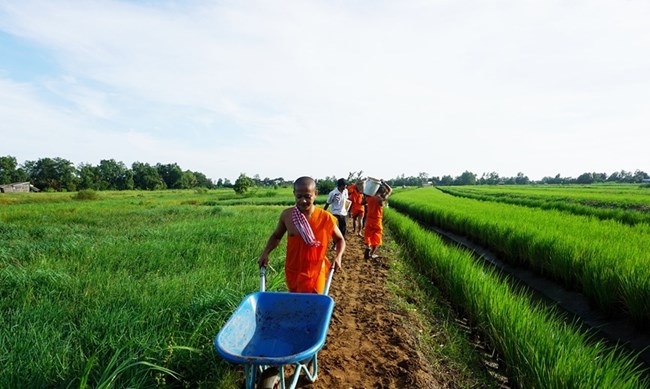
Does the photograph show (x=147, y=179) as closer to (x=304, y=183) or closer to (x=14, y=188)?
(x=14, y=188)

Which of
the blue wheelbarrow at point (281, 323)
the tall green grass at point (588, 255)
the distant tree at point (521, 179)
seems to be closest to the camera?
the blue wheelbarrow at point (281, 323)

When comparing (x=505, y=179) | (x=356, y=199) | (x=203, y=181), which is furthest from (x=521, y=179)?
(x=356, y=199)

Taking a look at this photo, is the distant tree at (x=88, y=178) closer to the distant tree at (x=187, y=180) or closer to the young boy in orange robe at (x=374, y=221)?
the distant tree at (x=187, y=180)

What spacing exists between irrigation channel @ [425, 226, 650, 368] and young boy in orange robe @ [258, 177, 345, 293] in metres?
2.10

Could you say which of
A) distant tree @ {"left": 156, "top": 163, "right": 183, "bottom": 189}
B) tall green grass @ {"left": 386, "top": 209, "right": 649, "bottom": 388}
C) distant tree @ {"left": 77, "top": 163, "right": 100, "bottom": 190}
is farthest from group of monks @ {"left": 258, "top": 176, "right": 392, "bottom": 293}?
distant tree @ {"left": 156, "top": 163, "right": 183, "bottom": 189}

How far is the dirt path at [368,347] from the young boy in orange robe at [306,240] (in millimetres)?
696

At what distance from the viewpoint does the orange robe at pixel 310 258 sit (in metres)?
2.72

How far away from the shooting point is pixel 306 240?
270 cm

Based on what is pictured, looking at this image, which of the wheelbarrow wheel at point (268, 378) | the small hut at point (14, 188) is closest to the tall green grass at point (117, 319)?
the wheelbarrow wheel at point (268, 378)

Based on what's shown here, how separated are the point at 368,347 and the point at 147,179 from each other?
2841 inches

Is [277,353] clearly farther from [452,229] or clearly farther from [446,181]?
[446,181]

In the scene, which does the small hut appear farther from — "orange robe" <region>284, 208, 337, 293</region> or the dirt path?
"orange robe" <region>284, 208, 337, 293</region>

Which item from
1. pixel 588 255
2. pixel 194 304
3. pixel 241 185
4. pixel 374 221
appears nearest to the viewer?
pixel 194 304

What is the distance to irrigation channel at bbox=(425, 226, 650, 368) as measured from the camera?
3.51 m
